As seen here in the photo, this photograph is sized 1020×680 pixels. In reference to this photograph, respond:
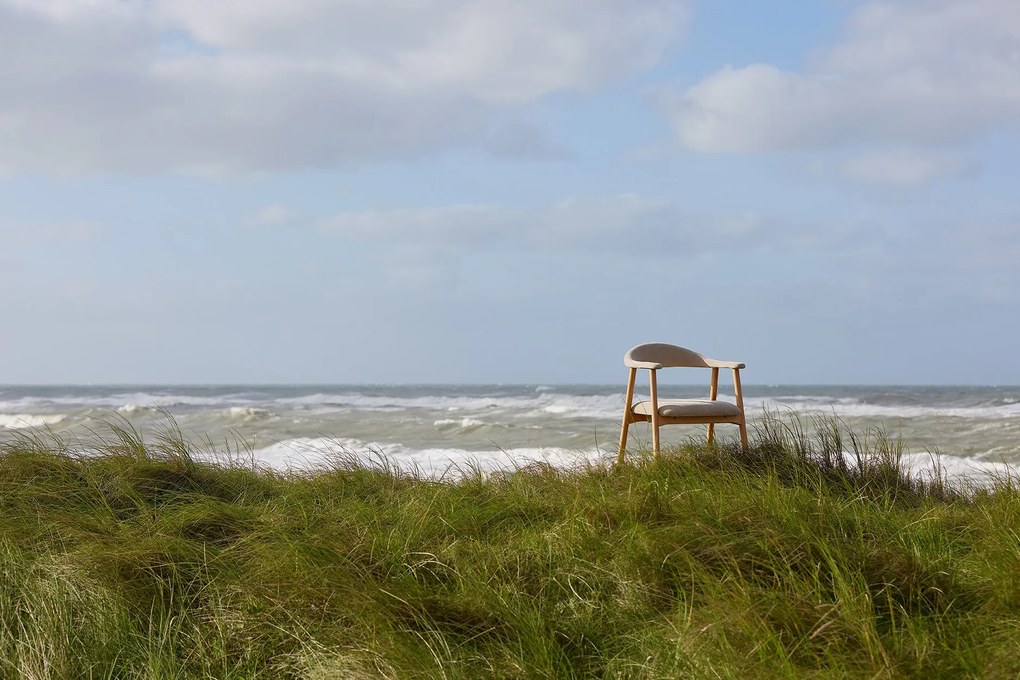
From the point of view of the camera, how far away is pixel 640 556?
2.15 m

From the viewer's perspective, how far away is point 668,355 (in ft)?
16.0

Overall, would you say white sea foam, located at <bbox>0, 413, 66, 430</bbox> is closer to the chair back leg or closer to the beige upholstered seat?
the beige upholstered seat

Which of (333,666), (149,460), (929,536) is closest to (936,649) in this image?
(929,536)

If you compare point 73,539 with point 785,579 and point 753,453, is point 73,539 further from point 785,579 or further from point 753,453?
point 753,453

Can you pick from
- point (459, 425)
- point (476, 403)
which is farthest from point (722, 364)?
point (476, 403)

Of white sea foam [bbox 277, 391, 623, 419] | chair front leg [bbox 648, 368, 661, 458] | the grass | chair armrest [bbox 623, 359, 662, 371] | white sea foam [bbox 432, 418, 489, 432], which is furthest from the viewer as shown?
white sea foam [bbox 277, 391, 623, 419]

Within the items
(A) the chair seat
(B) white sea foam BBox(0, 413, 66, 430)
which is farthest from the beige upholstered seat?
(B) white sea foam BBox(0, 413, 66, 430)

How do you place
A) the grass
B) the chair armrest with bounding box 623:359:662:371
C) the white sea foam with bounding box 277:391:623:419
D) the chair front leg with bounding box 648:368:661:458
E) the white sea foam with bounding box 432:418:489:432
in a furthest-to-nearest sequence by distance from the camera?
the white sea foam with bounding box 277:391:623:419 → the white sea foam with bounding box 432:418:489:432 → the chair armrest with bounding box 623:359:662:371 → the chair front leg with bounding box 648:368:661:458 → the grass

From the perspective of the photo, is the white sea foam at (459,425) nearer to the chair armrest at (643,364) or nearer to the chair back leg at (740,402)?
the chair armrest at (643,364)

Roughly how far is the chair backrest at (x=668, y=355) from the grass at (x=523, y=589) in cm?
179

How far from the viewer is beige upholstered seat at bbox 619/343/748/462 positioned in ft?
14.0

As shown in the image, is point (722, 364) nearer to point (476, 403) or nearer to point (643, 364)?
point (643, 364)

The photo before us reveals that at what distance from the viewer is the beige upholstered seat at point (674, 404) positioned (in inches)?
168

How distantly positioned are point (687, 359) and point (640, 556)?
9.28 ft
